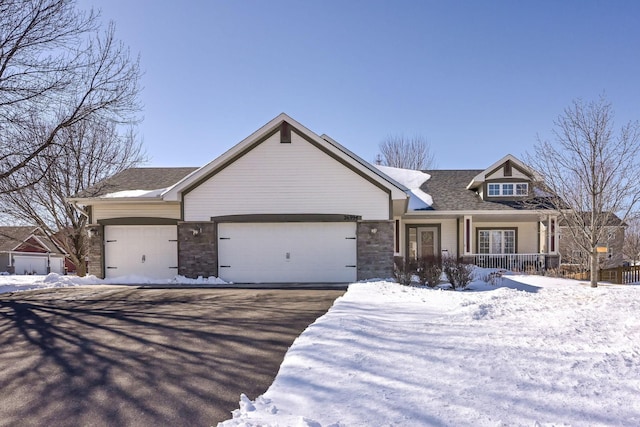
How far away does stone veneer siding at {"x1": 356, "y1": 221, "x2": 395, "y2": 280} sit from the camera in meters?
12.3

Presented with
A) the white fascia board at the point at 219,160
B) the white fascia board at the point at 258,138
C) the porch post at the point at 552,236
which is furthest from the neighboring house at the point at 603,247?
the white fascia board at the point at 219,160

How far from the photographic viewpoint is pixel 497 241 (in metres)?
18.2

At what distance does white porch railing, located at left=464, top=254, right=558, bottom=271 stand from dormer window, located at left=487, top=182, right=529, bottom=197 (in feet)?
10.1

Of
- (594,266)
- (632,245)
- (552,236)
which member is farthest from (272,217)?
(632,245)

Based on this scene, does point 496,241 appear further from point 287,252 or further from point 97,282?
point 97,282

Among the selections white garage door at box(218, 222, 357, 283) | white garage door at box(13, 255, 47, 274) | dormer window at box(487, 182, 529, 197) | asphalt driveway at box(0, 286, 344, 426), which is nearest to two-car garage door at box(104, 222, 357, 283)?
white garage door at box(218, 222, 357, 283)

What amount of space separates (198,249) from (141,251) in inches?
95.1

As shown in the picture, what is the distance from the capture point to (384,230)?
12.4 m

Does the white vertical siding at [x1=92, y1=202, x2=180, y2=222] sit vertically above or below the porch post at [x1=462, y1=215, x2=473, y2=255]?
above

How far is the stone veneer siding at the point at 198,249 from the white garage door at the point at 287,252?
24cm

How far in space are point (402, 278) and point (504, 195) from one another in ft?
33.2

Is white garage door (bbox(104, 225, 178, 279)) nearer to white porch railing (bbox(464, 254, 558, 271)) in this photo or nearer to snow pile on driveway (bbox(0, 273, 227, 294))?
snow pile on driveway (bbox(0, 273, 227, 294))

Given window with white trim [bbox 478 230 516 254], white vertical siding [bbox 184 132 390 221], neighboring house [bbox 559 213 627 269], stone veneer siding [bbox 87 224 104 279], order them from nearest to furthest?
neighboring house [bbox 559 213 627 269] → white vertical siding [bbox 184 132 390 221] → stone veneer siding [bbox 87 224 104 279] → window with white trim [bbox 478 230 516 254]

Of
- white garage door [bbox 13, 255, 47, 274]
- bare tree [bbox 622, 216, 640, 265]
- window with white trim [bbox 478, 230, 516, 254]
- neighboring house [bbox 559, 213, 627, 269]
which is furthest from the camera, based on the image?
white garage door [bbox 13, 255, 47, 274]
